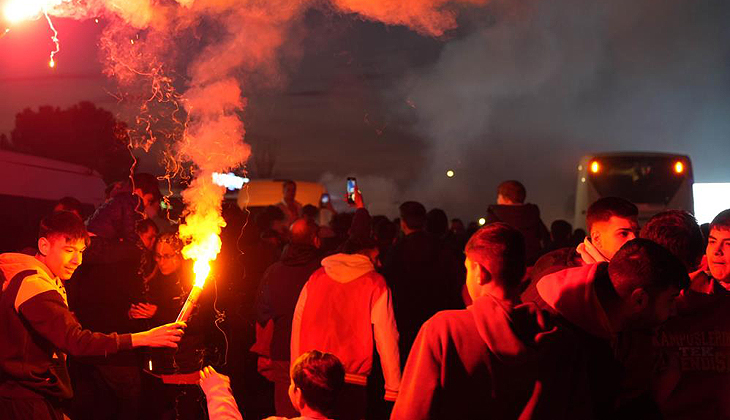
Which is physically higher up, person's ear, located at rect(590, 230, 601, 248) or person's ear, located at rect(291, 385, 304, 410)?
person's ear, located at rect(590, 230, 601, 248)

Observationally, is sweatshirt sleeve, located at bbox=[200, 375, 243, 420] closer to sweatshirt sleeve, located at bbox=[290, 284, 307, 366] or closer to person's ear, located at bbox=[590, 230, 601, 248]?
sweatshirt sleeve, located at bbox=[290, 284, 307, 366]

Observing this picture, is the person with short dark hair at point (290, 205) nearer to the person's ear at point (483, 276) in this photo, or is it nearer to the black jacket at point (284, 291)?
the black jacket at point (284, 291)

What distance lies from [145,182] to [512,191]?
3714 mm

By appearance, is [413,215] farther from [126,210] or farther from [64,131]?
[64,131]

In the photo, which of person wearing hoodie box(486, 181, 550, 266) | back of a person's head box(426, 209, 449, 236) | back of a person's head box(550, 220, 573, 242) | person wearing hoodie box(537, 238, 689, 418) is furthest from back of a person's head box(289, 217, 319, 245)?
back of a person's head box(550, 220, 573, 242)

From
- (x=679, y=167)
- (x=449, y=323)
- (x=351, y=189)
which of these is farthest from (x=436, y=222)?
(x=679, y=167)

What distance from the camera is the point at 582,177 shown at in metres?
21.8

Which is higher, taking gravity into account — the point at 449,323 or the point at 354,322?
the point at 449,323

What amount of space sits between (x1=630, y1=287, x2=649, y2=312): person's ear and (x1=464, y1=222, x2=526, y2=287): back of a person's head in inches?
19.2

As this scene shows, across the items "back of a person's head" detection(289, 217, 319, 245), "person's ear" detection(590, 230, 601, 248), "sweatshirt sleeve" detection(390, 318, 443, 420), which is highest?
"back of a person's head" detection(289, 217, 319, 245)

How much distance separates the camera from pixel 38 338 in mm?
4789

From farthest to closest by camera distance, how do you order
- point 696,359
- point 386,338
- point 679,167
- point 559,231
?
point 679,167 < point 559,231 < point 386,338 < point 696,359

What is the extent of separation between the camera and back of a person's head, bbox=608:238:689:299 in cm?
326

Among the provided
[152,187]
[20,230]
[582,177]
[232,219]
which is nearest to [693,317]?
[232,219]
